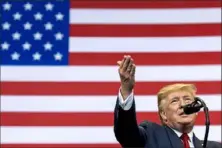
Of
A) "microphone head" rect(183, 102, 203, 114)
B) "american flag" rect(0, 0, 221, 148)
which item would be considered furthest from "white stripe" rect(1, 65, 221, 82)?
"microphone head" rect(183, 102, 203, 114)

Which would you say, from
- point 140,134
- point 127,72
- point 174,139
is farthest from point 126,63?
point 174,139

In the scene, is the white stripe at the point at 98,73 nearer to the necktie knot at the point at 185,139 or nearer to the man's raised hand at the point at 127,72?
the necktie knot at the point at 185,139

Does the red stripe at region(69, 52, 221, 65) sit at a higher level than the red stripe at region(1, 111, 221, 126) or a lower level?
higher

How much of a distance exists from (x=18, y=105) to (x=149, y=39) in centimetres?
89

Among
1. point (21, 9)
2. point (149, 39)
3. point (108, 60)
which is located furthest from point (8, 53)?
point (149, 39)

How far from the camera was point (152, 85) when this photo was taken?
9.62ft

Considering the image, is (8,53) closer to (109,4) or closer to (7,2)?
(7,2)

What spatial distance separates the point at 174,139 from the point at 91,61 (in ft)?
4.32

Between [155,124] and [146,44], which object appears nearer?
[155,124]

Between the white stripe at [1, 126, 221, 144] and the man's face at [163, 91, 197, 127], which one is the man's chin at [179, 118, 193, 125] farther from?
the white stripe at [1, 126, 221, 144]

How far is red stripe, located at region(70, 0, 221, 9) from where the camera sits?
118 inches

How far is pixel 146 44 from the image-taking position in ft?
9.73

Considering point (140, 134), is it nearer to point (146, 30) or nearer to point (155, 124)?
point (155, 124)

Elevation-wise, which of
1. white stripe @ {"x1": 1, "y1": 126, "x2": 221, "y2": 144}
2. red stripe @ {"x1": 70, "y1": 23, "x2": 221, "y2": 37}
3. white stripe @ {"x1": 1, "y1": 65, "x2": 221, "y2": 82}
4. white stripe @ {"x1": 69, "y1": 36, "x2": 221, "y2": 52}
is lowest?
white stripe @ {"x1": 1, "y1": 126, "x2": 221, "y2": 144}
